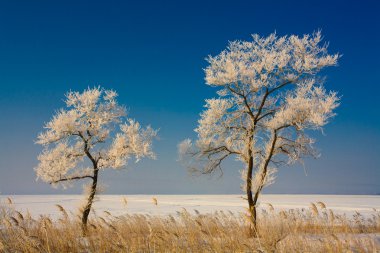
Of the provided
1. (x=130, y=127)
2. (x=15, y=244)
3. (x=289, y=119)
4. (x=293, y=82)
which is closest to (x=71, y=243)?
(x=15, y=244)

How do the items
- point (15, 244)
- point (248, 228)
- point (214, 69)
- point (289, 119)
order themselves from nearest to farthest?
point (15, 244) → point (248, 228) → point (289, 119) → point (214, 69)

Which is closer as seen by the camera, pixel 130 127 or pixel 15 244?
pixel 15 244

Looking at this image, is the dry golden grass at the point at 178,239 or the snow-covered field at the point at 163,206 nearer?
the dry golden grass at the point at 178,239

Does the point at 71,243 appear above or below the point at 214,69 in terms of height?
below

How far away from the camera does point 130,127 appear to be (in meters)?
18.1

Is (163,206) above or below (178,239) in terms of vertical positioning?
above

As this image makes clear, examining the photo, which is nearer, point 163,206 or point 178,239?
point 178,239

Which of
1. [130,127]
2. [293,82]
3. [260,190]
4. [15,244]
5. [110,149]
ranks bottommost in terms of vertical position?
[15,244]

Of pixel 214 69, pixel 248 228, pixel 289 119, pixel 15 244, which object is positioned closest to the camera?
pixel 15 244

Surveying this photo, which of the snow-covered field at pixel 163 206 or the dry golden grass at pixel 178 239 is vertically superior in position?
the snow-covered field at pixel 163 206

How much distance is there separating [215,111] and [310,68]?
4.94 metres

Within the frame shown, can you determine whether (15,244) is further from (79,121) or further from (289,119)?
(289,119)

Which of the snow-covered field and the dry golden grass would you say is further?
the snow-covered field

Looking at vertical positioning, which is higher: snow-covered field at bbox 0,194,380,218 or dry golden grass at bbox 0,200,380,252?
snow-covered field at bbox 0,194,380,218
